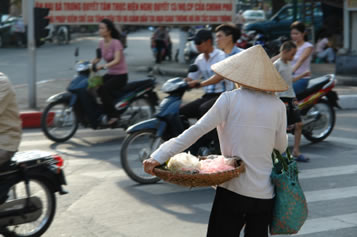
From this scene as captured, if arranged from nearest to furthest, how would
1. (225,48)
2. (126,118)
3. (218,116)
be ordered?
(218,116) → (225,48) → (126,118)

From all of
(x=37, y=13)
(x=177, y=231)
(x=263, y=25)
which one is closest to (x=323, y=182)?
(x=177, y=231)

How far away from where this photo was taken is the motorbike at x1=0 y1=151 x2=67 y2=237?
16.3 ft

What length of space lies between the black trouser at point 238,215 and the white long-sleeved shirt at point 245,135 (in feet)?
0.13

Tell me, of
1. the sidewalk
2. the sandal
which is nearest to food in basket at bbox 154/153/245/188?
the sandal

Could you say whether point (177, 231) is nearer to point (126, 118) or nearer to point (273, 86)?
point (273, 86)

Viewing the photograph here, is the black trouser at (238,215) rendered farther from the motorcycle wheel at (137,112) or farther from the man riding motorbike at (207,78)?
the motorcycle wheel at (137,112)

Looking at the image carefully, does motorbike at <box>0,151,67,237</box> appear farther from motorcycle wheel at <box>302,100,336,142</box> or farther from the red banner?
the red banner

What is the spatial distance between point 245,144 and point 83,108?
6.23 m

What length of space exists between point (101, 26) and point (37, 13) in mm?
3045

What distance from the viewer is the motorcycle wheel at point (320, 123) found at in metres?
9.33

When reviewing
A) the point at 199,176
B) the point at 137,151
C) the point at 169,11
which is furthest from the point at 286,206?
the point at 169,11

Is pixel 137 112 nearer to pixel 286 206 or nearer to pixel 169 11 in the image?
pixel 286 206

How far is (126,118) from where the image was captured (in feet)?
32.4

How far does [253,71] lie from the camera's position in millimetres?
3680
